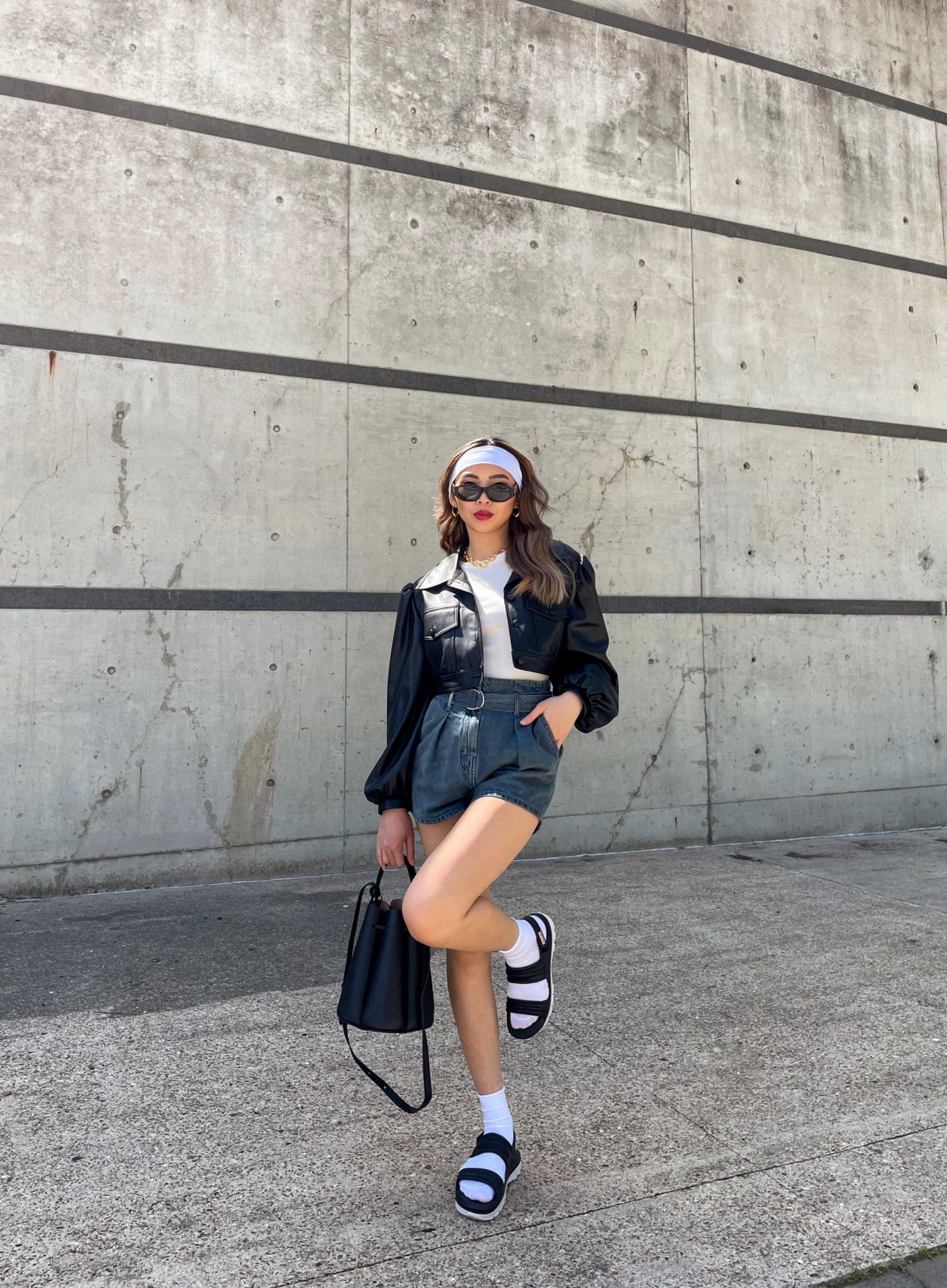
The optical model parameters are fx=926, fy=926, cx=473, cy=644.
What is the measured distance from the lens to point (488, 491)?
2.35m

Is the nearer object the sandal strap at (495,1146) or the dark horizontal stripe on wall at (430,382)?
the sandal strap at (495,1146)

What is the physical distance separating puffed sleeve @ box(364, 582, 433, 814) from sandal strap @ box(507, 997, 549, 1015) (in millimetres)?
548

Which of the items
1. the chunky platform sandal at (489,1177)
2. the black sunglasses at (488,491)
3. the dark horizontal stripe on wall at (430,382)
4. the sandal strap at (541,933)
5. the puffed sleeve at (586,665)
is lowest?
the chunky platform sandal at (489,1177)

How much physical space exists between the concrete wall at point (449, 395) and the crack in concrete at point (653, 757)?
0.02 m

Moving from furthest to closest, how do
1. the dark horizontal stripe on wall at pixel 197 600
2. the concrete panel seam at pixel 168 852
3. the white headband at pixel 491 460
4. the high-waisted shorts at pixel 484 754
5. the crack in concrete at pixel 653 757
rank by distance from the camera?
the crack in concrete at pixel 653 757 → the dark horizontal stripe on wall at pixel 197 600 → the concrete panel seam at pixel 168 852 → the white headband at pixel 491 460 → the high-waisted shorts at pixel 484 754

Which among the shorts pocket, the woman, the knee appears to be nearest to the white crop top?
the woman

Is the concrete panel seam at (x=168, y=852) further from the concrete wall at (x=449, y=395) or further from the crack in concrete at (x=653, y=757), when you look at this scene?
the crack in concrete at (x=653, y=757)

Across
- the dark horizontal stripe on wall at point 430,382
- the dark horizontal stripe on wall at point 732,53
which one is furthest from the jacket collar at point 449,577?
the dark horizontal stripe on wall at point 732,53

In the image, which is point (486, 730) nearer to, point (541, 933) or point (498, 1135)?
point (541, 933)

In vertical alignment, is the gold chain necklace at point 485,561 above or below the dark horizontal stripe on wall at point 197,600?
below

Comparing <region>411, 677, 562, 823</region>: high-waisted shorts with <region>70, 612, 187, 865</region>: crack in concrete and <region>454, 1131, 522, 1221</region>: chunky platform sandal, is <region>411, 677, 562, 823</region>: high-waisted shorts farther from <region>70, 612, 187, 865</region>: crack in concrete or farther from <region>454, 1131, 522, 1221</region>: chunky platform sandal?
<region>70, 612, 187, 865</region>: crack in concrete

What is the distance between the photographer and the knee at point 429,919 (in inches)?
80.0

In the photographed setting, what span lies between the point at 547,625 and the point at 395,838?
2.15 feet

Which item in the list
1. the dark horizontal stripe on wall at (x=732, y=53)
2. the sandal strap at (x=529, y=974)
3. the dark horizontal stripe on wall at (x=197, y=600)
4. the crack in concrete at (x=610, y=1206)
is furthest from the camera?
the dark horizontal stripe on wall at (x=732, y=53)
